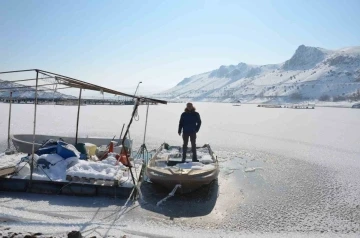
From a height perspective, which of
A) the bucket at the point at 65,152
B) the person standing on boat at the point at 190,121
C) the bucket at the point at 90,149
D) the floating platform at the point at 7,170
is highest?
the person standing on boat at the point at 190,121

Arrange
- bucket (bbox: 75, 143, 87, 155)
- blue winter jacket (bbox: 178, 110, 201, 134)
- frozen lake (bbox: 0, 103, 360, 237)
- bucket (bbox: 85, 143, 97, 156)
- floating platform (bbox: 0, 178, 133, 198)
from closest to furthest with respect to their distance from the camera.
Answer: frozen lake (bbox: 0, 103, 360, 237) < floating platform (bbox: 0, 178, 133, 198) < blue winter jacket (bbox: 178, 110, 201, 134) < bucket (bbox: 75, 143, 87, 155) < bucket (bbox: 85, 143, 97, 156)

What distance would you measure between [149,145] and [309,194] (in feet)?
30.3

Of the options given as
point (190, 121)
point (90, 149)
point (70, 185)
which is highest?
point (190, 121)

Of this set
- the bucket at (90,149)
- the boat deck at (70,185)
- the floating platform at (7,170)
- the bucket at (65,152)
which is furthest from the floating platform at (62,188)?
the bucket at (90,149)

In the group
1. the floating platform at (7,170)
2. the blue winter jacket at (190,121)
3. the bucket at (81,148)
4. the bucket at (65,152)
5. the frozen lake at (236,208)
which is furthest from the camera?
the bucket at (81,148)

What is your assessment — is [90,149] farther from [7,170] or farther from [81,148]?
[7,170]

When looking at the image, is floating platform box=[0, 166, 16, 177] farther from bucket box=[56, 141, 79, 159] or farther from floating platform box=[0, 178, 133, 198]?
bucket box=[56, 141, 79, 159]

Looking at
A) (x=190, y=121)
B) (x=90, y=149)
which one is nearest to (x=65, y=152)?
(x=90, y=149)

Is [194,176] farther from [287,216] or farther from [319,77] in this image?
[319,77]

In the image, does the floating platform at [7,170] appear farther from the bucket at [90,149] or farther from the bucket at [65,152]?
the bucket at [90,149]

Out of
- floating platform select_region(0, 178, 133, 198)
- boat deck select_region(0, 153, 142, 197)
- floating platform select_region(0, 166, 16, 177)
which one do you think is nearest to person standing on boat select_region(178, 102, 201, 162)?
boat deck select_region(0, 153, 142, 197)

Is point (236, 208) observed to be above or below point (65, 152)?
below

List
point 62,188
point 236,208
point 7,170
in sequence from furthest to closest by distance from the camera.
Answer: point 7,170 → point 62,188 → point 236,208

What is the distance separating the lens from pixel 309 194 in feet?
27.3
